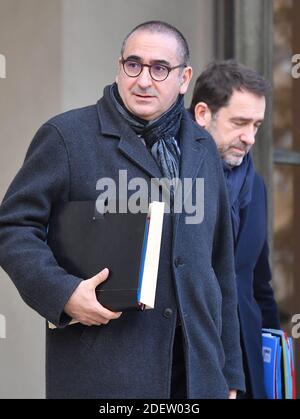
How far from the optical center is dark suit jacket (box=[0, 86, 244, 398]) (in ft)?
7.99

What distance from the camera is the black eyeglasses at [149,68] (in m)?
2.61

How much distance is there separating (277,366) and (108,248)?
1067mm


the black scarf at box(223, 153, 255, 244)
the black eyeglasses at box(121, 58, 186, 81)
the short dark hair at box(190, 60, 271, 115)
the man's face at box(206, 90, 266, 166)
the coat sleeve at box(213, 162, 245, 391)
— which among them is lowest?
the coat sleeve at box(213, 162, 245, 391)

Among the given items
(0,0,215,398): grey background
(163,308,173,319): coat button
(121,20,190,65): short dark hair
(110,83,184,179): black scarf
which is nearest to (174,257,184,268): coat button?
(163,308,173,319): coat button

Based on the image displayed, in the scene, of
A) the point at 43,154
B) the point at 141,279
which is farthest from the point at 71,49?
the point at 141,279

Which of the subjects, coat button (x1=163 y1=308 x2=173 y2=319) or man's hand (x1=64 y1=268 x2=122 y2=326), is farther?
coat button (x1=163 y1=308 x2=173 y2=319)

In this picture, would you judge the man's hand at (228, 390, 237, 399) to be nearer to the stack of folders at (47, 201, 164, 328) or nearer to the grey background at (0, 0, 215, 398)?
the stack of folders at (47, 201, 164, 328)

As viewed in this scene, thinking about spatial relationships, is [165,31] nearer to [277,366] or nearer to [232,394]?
[232,394]

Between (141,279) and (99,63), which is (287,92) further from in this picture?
(141,279)

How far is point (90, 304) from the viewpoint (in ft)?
7.73

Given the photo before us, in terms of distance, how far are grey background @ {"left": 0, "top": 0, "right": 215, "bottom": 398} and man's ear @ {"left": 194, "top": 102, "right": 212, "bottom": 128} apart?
0.98 metres

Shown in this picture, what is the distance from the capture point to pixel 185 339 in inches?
99.7

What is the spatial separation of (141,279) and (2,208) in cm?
42

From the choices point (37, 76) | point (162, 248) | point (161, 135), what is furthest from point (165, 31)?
point (37, 76)
